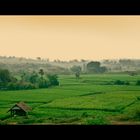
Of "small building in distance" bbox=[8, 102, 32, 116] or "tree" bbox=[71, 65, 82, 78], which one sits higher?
"tree" bbox=[71, 65, 82, 78]

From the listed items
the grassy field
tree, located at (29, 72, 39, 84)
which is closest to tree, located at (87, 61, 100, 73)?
the grassy field

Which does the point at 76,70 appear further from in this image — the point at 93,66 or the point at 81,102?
the point at 81,102

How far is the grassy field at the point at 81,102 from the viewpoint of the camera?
3.63 meters

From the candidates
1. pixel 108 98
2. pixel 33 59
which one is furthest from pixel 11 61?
pixel 108 98

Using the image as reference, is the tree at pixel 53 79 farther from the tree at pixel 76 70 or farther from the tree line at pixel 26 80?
the tree at pixel 76 70

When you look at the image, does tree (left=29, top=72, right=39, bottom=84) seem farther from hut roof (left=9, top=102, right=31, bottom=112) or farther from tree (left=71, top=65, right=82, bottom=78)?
tree (left=71, top=65, right=82, bottom=78)

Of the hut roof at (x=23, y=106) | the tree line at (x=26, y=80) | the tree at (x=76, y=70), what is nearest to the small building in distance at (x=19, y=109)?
the hut roof at (x=23, y=106)

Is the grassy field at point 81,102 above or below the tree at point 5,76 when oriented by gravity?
below

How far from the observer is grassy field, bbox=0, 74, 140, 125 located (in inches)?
143

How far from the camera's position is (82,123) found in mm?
3607
